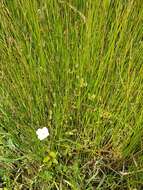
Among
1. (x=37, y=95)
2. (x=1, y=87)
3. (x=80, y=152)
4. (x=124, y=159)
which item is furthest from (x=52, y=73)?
(x=124, y=159)

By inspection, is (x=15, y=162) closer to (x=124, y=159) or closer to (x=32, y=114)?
(x=32, y=114)

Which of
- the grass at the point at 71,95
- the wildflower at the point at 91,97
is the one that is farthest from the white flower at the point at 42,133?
the wildflower at the point at 91,97

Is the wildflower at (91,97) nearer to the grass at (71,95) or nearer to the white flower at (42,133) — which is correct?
the grass at (71,95)

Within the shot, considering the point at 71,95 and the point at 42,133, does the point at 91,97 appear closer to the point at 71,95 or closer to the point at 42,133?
the point at 71,95

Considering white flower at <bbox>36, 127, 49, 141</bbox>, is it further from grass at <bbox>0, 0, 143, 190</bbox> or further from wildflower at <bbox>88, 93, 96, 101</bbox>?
wildflower at <bbox>88, 93, 96, 101</bbox>

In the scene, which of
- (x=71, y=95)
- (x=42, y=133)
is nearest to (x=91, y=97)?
(x=71, y=95)
